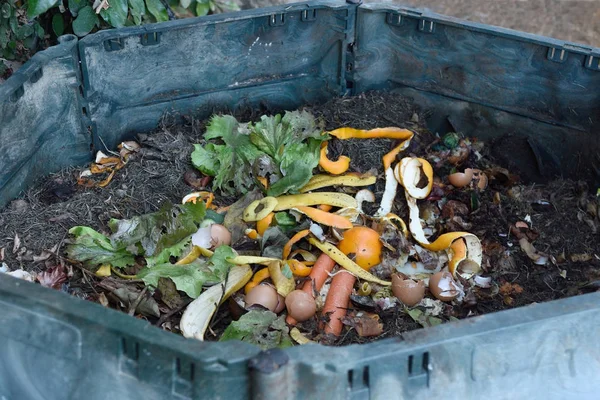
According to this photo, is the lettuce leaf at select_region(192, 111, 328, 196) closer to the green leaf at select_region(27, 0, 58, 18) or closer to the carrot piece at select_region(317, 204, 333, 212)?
the carrot piece at select_region(317, 204, 333, 212)

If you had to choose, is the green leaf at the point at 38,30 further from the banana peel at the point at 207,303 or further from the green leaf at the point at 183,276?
the banana peel at the point at 207,303

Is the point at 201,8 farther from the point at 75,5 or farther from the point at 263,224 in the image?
the point at 263,224

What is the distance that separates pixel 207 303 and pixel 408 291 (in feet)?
2.64

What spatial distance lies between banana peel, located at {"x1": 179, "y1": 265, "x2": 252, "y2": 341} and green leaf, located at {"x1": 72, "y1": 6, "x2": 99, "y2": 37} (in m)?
1.78

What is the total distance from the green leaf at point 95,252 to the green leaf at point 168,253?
0.11m

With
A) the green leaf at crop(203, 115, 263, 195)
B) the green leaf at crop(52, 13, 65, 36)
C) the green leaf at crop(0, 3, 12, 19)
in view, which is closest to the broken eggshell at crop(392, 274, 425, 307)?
the green leaf at crop(203, 115, 263, 195)

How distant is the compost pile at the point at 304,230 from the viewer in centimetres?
325

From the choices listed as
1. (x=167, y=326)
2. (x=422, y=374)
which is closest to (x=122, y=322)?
(x=422, y=374)

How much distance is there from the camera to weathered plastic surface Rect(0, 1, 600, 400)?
200 centimetres

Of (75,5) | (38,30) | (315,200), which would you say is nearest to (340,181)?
(315,200)

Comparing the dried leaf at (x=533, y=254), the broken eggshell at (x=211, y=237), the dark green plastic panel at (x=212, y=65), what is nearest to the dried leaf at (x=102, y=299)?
the broken eggshell at (x=211, y=237)

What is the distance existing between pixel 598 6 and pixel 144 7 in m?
3.65

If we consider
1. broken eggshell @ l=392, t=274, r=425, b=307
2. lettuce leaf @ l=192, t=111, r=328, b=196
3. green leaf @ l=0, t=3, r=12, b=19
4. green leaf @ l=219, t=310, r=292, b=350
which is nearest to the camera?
green leaf @ l=219, t=310, r=292, b=350

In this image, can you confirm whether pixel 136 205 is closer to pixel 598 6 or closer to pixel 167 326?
pixel 167 326
